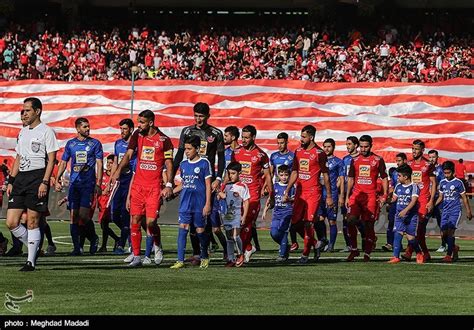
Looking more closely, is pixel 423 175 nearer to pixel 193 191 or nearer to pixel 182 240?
pixel 193 191

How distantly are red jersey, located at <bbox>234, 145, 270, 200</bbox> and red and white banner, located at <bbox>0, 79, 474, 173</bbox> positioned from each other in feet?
62.6

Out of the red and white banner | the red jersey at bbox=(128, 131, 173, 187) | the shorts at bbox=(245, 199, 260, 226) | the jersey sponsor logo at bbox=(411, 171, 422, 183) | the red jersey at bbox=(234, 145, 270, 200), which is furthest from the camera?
the red and white banner

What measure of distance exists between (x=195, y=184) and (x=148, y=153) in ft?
3.03

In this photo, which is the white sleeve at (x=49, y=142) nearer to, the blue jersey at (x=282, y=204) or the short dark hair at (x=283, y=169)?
the blue jersey at (x=282, y=204)

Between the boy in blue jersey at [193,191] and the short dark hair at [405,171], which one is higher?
the short dark hair at [405,171]

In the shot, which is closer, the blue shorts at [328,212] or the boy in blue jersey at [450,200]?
the boy in blue jersey at [450,200]

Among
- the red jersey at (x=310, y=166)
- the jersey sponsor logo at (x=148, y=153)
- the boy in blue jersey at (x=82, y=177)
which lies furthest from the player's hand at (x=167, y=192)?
the boy in blue jersey at (x=82, y=177)

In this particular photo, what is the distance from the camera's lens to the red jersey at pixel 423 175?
22531 millimetres

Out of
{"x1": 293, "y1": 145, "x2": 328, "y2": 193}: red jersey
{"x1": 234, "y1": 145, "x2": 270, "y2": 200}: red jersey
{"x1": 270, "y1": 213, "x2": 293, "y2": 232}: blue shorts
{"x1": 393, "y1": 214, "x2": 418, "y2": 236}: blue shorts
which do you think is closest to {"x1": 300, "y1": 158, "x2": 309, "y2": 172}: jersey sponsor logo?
{"x1": 293, "y1": 145, "x2": 328, "y2": 193}: red jersey

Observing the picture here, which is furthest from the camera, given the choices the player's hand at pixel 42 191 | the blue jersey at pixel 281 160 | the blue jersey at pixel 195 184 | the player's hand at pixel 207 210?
the blue jersey at pixel 281 160

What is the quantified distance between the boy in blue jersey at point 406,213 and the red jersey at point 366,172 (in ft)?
2.23

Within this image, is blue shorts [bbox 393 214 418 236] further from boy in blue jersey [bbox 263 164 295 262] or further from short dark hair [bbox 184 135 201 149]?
short dark hair [bbox 184 135 201 149]

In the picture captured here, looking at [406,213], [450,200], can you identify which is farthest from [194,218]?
[450,200]

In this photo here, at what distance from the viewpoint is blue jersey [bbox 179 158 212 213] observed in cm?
1769
